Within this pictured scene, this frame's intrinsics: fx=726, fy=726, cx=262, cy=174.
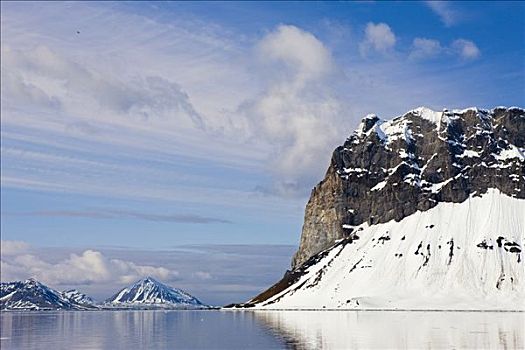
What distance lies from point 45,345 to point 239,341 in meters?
33.9

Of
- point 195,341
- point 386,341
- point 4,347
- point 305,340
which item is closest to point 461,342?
point 386,341

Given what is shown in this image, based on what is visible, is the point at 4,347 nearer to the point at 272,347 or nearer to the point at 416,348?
the point at 272,347

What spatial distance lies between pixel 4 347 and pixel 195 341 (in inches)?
1308

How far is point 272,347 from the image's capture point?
371ft

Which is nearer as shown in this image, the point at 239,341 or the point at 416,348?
the point at 416,348

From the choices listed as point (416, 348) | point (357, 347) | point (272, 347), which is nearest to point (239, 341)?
point (272, 347)

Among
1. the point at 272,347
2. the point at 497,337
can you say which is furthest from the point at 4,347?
the point at 497,337

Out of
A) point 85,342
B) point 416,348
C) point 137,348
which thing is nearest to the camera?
point 416,348

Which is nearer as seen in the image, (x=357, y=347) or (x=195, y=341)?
(x=357, y=347)

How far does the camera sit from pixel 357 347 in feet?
361

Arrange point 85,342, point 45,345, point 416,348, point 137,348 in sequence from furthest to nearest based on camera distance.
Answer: point 85,342 < point 45,345 < point 137,348 < point 416,348

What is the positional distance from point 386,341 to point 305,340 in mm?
14298

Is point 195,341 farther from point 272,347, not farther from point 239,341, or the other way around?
point 272,347

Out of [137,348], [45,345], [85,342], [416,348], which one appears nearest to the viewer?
[416,348]
